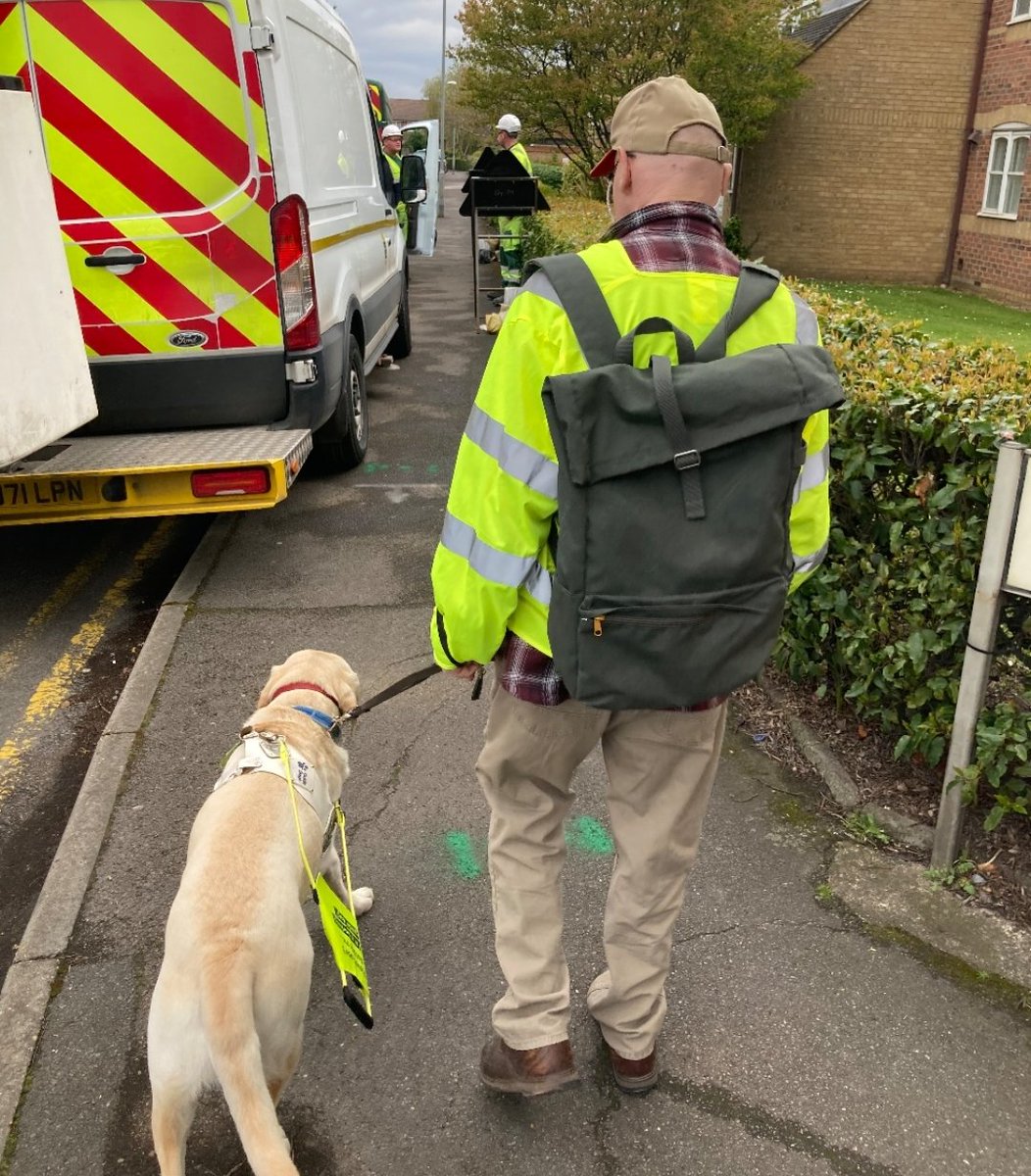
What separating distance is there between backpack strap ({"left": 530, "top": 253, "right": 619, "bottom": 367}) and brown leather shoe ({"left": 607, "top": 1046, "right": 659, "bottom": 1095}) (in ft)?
5.27

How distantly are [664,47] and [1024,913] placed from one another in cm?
1922

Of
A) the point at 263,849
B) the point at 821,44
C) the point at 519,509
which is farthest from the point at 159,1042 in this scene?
the point at 821,44

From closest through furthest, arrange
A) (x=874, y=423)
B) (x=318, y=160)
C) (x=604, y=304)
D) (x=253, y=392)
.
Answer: (x=604, y=304) → (x=874, y=423) → (x=253, y=392) → (x=318, y=160)

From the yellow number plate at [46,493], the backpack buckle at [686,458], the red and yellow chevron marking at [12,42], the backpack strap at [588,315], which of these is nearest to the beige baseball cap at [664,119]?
the backpack strap at [588,315]

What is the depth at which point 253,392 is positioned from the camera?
16.5ft

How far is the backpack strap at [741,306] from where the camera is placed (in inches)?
70.8

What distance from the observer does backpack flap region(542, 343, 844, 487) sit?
166 centimetres

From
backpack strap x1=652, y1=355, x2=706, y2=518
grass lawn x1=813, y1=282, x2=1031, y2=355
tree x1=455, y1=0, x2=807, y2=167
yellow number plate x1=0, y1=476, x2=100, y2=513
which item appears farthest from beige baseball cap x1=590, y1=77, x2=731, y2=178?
tree x1=455, y1=0, x2=807, y2=167

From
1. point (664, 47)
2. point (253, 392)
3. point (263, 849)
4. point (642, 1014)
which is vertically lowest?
point (642, 1014)

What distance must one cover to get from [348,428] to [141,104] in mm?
2383

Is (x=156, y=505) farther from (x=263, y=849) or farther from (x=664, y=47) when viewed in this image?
(x=664, y=47)

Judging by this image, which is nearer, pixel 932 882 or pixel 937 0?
pixel 932 882

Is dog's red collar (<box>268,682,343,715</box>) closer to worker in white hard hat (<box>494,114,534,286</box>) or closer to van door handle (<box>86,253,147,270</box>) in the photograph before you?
van door handle (<box>86,253,147,270</box>)

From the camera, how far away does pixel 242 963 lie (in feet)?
6.12
